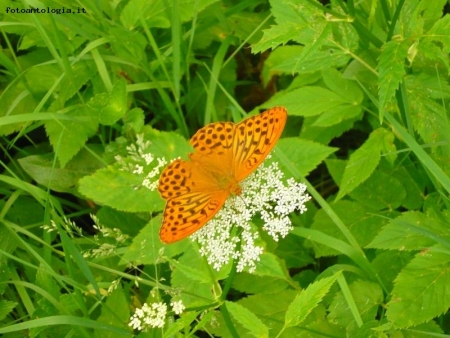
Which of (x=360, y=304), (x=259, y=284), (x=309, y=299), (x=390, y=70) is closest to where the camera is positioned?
(x=309, y=299)

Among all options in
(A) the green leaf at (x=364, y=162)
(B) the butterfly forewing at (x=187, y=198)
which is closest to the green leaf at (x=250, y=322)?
(B) the butterfly forewing at (x=187, y=198)

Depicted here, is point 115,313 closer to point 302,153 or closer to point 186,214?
Answer: point 186,214

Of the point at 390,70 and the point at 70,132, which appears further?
the point at 70,132

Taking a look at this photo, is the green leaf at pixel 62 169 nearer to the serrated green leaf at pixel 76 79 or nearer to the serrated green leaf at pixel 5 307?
the serrated green leaf at pixel 76 79

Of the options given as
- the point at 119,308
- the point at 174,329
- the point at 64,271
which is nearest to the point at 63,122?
the point at 64,271

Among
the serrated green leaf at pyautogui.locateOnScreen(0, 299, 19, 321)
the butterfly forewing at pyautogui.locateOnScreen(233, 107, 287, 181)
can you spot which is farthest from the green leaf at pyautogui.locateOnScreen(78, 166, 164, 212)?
the serrated green leaf at pyautogui.locateOnScreen(0, 299, 19, 321)

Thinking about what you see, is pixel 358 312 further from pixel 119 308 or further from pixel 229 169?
pixel 119 308

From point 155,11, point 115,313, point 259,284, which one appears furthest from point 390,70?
point 115,313
